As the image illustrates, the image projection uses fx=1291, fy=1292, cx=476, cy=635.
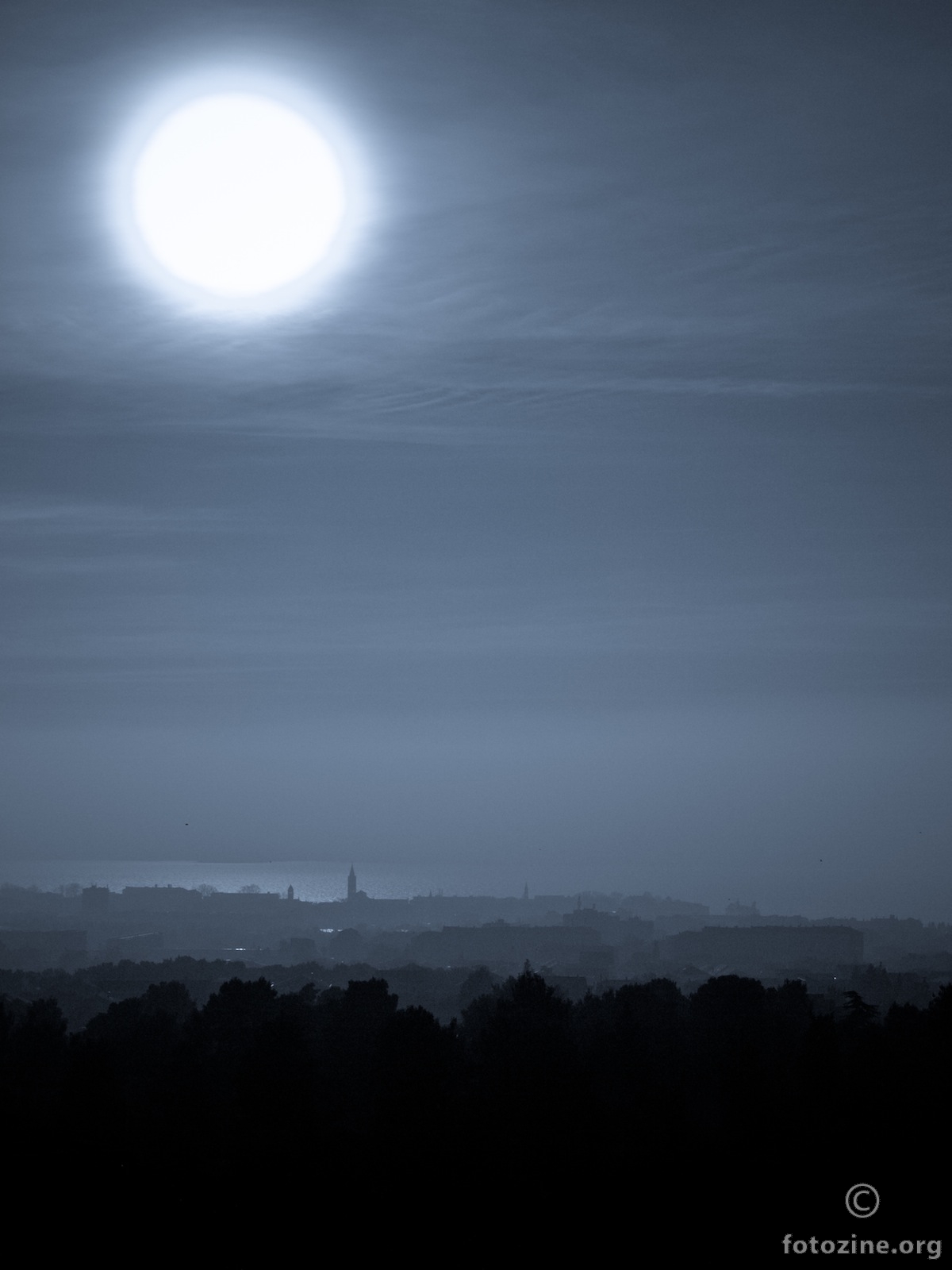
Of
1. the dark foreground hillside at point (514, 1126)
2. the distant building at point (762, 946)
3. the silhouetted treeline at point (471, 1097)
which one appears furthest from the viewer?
the distant building at point (762, 946)

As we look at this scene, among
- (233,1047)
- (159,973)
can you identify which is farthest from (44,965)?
(233,1047)

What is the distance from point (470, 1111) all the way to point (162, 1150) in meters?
7.83

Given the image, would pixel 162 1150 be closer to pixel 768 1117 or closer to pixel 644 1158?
pixel 644 1158

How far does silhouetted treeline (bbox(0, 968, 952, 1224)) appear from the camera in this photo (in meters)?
31.8

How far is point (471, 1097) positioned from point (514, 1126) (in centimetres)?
169

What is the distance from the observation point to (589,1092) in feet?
113

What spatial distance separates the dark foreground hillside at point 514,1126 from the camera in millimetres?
29406
